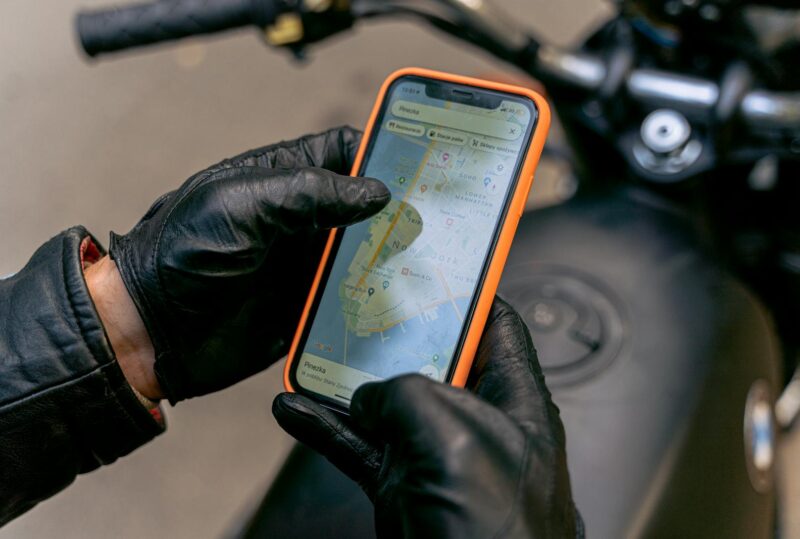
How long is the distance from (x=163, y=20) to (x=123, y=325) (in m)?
0.29

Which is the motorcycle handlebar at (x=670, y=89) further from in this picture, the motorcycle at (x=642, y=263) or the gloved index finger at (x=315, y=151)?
the gloved index finger at (x=315, y=151)

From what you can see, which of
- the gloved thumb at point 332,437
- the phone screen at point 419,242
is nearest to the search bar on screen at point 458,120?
the phone screen at point 419,242

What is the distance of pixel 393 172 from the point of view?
2.06 feet

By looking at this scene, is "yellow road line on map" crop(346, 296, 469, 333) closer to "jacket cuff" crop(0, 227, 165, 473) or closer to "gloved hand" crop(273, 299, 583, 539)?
"gloved hand" crop(273, 299, 583, 539)

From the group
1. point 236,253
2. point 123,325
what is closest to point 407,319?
point 236,253

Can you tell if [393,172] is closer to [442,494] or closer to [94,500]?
[442,494]

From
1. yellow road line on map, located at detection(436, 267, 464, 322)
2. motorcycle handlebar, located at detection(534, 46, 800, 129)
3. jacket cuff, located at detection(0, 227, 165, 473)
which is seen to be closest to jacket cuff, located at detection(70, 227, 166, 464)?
jacket cuff, located at detection(0, 227, 165, 473)

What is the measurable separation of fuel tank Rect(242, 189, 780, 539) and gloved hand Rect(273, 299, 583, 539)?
101 mm

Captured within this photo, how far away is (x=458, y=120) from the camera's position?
24.4 inches

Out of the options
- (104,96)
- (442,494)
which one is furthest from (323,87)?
(442,494)

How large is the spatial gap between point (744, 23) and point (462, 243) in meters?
0.40

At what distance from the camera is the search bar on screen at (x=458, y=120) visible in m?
0.60

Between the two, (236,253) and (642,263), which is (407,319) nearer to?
(236,253)

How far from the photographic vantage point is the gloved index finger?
678 millimetres
